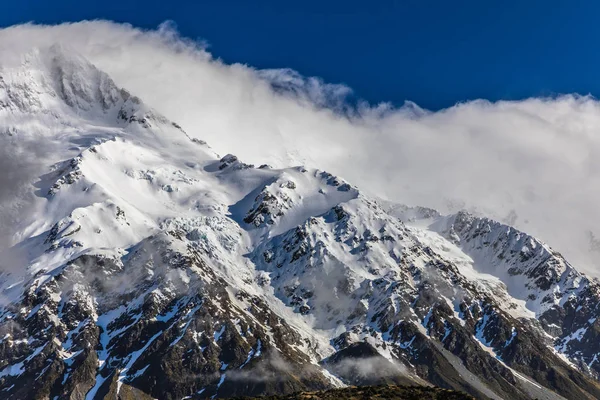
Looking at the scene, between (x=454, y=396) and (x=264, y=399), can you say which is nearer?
(x=454, y=396)

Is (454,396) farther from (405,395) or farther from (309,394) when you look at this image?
(309,394)

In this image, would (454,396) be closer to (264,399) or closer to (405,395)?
(405,395)

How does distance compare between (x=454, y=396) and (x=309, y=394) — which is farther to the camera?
(x=309, y=394)

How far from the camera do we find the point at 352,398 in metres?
147

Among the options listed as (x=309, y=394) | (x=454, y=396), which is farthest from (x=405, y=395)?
(x=309, y=394)

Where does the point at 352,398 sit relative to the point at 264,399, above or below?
above

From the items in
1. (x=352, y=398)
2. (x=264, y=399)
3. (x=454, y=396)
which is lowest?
(x=264, y=399)

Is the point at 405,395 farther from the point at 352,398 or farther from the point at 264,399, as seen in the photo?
the point at 264,399

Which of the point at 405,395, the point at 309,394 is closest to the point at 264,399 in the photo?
the point at 309,394

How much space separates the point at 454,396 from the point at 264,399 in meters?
35.2

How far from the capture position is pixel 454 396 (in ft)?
473

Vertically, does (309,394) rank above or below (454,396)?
below

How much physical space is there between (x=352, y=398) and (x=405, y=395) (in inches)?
370

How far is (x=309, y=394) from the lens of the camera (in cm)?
15338
